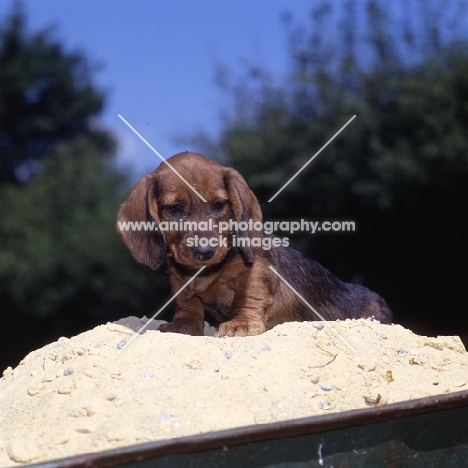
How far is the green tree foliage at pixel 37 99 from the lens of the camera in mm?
25094

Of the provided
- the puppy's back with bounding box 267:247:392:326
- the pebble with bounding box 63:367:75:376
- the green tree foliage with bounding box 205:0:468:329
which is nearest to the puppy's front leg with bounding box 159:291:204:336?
the puppy's back with bounding box 267:247:392:326

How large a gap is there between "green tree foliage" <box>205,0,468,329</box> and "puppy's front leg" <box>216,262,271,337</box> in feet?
22.4

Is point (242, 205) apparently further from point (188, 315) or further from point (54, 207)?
point (54, 207)

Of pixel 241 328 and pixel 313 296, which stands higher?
pixel 313 296

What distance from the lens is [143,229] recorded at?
15.1ft

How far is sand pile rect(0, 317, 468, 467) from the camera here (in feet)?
10.0

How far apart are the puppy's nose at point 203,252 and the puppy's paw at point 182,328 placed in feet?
1.93

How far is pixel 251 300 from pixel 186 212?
682mm

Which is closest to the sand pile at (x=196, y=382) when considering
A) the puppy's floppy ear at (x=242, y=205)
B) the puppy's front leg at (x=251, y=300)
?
the puppy's front leg at (x=251, y=300)

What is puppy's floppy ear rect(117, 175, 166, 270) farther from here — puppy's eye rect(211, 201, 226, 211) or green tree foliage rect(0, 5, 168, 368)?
green tree foliage rect(0, 5, 168, 368)

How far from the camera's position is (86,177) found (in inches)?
835

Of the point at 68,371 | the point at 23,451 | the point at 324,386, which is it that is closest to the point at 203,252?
the point at 68,371

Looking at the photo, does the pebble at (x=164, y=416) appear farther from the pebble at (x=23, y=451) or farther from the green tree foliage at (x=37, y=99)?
the green tree foliage at (x=37, y=99)

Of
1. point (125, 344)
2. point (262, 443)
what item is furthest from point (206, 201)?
point (262, 443)
